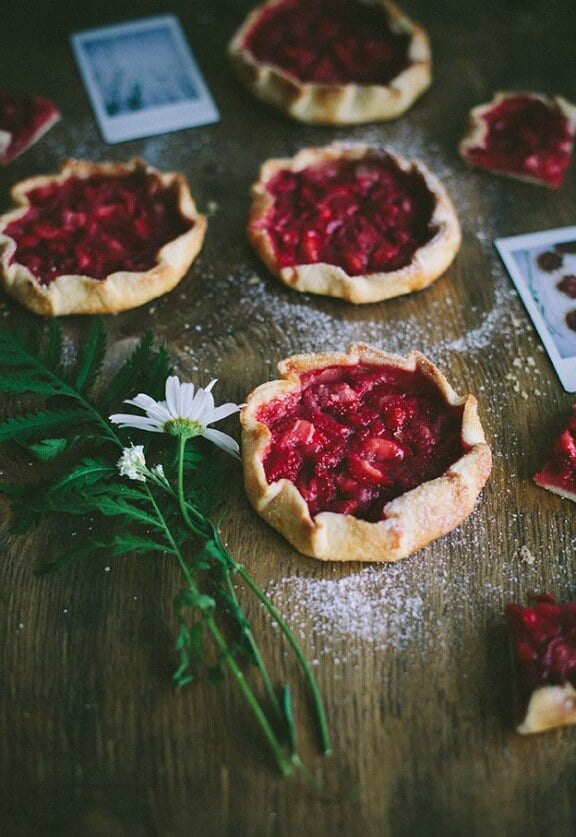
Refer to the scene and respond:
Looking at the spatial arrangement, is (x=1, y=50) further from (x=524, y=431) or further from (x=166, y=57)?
(x=524, y=431)

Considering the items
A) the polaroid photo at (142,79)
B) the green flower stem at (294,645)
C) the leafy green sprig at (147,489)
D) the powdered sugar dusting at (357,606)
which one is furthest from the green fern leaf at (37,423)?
the polaroid photo at (142,79)

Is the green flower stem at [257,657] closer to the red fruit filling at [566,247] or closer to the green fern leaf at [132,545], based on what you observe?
the green fern leaf at [132,545]

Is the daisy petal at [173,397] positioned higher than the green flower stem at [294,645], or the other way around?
the daisy petal at [173,397]

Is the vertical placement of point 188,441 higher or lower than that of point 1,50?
lower

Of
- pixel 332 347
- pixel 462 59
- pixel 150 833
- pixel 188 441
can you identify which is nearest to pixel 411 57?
pixel 462 59

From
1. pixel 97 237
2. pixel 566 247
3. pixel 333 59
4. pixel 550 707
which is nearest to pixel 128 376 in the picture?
pixel 97 237

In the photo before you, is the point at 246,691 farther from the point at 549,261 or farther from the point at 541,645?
the point at 549,261
